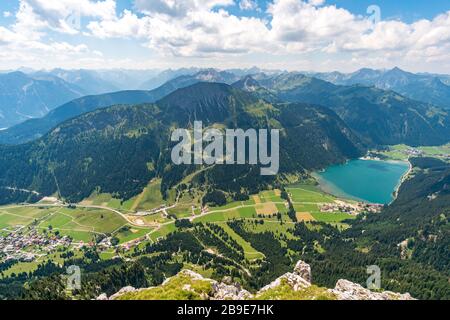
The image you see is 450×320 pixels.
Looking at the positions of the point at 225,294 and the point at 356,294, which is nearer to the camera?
the point at 225,294

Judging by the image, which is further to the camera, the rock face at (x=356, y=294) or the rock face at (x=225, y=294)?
the rock face at (x=225, y=294)

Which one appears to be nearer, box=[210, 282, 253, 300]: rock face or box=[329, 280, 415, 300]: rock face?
box=[329, 280, 415, 300]: rock face

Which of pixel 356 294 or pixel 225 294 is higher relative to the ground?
pixel 225 294
